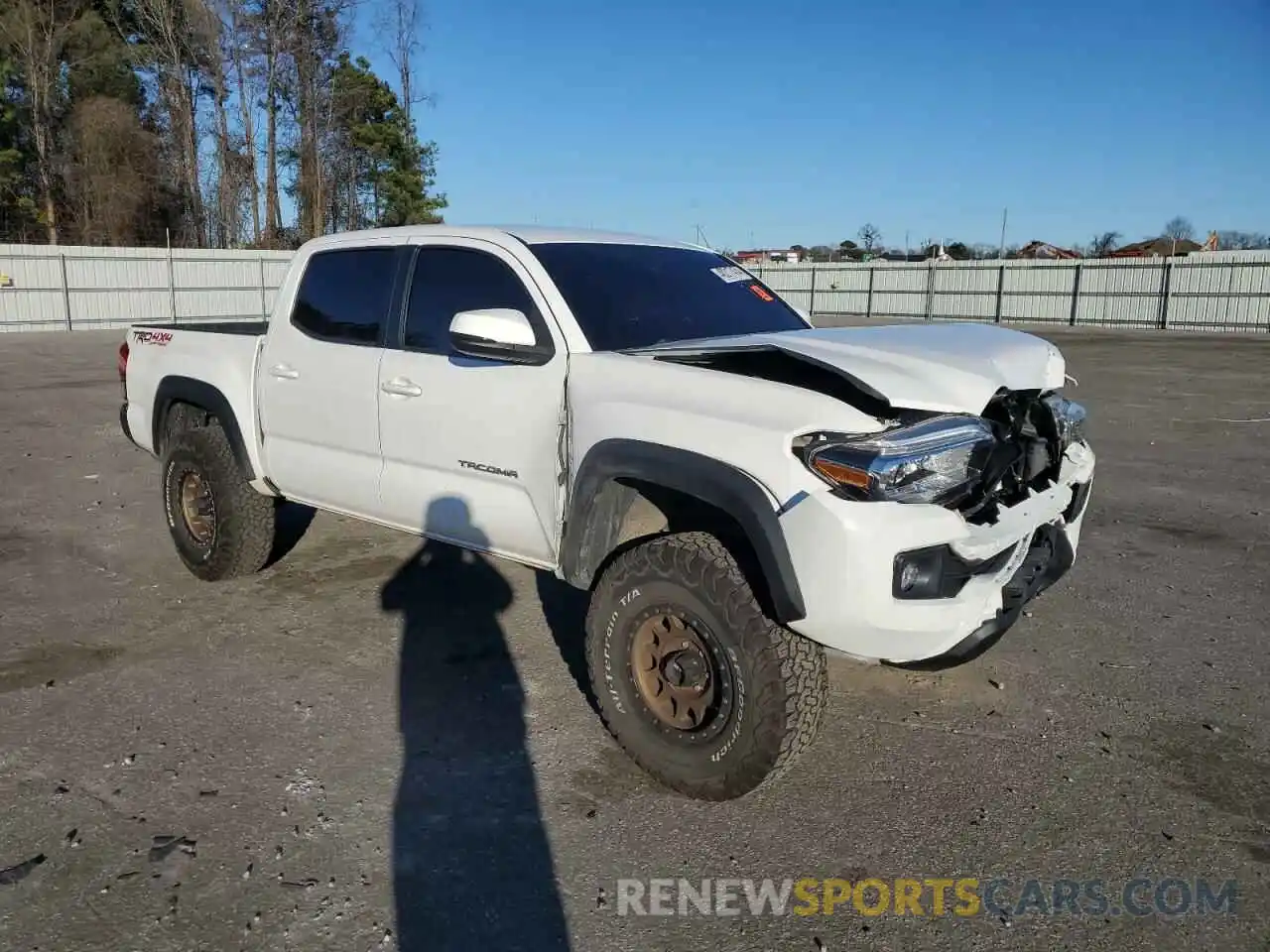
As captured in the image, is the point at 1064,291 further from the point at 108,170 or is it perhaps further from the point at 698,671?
the point at 108,170

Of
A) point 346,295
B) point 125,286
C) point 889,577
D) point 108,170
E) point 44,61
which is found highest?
point 44,61

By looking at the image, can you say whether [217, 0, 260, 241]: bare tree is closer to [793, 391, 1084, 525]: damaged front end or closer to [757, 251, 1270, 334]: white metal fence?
[757, 251, 1270, 334]: white metal fence

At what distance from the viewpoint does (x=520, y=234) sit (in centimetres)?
425

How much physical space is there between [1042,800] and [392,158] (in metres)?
46.2

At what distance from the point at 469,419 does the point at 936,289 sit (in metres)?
37.8

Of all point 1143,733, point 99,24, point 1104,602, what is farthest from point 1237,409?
point 99,24

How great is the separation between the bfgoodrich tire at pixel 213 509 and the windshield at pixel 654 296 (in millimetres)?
2324

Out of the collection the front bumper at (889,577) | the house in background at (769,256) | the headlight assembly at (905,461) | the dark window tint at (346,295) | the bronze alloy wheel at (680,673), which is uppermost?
the house in background at (769,256)

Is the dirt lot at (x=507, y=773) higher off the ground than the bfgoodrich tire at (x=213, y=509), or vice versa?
the bfgoodrich tire at (x=213, y=509)

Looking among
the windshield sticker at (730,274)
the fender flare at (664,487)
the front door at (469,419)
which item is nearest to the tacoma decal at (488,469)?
the front door at (469,419)

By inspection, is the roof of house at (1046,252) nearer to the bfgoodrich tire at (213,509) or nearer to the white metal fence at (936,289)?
the white metal fence at (936,289)

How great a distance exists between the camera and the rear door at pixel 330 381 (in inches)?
177

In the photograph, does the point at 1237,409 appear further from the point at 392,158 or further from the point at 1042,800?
the point at 392,158

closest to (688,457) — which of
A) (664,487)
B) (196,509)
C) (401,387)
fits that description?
(664,487)
